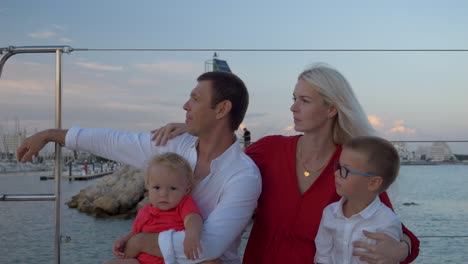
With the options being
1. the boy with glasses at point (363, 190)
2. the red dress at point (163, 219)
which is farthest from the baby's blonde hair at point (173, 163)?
the boy with glasses at point (363, 190)

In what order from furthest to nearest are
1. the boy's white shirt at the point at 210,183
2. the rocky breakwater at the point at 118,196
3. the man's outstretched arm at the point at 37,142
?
1. the rocky breakwater at the point at 118,196
2. the man's outstretched arm at the point at 37,142
3. the boy's white shirt at the point at 210,183

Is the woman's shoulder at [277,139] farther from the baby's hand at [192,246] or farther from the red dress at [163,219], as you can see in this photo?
the baby's hand at [192,246]

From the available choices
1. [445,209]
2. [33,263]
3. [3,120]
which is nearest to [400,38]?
[445,209]

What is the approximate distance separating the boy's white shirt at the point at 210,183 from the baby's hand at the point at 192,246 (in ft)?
0.18

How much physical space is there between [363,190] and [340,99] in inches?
15.6

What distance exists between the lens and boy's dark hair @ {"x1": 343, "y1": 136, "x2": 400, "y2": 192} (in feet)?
5.65

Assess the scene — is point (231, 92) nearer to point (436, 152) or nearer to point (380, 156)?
point (380, 156)

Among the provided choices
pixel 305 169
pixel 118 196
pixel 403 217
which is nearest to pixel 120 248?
pixel 305 169

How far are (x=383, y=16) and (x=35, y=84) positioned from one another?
396 centimetres

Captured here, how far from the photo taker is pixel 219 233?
1746 mm

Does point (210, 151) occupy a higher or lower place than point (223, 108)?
lower

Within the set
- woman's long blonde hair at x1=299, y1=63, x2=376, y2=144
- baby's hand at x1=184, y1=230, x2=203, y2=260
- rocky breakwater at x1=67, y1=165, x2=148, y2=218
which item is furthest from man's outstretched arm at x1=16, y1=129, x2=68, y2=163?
rocky breakwater at x1=67, y1=165, x2=148, y2=218

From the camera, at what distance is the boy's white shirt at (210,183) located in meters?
1.73

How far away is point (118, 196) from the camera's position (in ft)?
52.7
